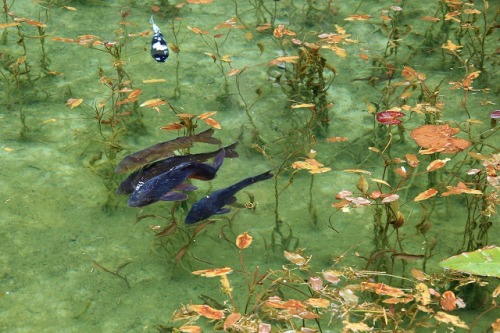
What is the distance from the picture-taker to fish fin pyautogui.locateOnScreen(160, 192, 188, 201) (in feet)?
9.89

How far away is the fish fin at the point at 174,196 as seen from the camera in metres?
3.01

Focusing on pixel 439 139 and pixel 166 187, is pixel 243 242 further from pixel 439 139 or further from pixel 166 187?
pixel 439 139

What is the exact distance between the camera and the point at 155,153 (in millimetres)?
3412

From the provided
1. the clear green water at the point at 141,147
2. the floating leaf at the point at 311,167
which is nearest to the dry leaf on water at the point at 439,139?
the clear green water at the point at 141,147

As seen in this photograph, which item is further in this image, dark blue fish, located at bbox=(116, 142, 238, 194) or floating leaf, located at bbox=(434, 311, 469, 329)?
dark blue fish, located at bbox=(116, 142, 238, 194)

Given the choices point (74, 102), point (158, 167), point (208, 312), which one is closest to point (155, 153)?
point (158, 167)

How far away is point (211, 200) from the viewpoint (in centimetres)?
308

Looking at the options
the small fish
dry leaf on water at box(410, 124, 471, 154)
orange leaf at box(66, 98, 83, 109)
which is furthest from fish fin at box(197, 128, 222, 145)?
Result: dry leaf on water at box(410, 124, 471, 154)

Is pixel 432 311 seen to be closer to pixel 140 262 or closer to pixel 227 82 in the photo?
pixel 140 262

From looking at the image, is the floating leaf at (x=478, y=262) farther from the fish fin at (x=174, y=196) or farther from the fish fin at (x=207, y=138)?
the fish fin at (x=207, y=138)

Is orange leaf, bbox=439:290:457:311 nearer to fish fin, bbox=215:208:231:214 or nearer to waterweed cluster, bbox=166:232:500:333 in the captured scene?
waterweed cluster, bbox=166:232:500:333

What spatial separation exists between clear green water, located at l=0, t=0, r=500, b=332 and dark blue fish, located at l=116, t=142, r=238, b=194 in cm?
15

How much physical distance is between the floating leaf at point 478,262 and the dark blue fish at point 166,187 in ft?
3.64

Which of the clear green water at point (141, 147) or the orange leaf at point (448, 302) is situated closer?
the orange leaf at point (448, 302)
